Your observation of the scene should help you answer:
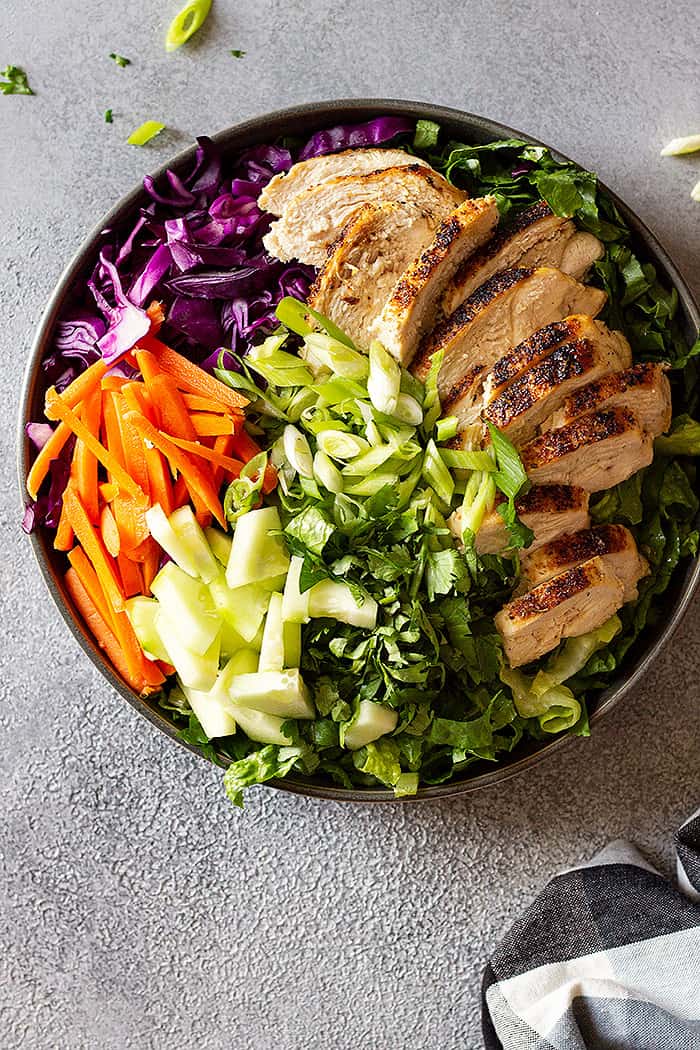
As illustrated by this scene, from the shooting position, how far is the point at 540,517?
2.28 metres

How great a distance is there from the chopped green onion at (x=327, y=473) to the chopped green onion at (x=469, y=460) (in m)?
0.25

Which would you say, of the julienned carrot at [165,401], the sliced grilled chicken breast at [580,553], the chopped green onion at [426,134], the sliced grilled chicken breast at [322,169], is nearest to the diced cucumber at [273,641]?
the julienned carrot at [165,401]

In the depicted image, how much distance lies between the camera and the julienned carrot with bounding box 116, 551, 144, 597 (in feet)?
8.07

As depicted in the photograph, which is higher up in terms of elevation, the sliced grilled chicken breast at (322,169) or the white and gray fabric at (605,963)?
the sliced grilled chicken breast at (322,169)

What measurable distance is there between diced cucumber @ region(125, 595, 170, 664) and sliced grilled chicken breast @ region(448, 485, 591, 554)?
75cm

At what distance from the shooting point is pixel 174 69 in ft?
9.05

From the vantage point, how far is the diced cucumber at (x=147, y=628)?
241cm

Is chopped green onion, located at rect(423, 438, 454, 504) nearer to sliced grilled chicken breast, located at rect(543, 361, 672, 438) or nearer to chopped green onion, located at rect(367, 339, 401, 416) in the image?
chopped green onion, located at rect(367, 339, 401, 416)

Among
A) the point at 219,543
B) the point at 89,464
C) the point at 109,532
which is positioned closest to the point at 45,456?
the point at 89,464

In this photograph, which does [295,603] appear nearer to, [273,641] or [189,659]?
[273,641]

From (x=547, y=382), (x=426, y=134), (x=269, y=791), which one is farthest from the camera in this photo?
(x=269, y=791)

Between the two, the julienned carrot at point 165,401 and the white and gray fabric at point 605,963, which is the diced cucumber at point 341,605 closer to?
the julienned carrot at point 165,401

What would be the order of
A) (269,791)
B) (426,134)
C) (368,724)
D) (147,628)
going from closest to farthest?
(368,724) → (147,628) → (426,134) → (269,791)

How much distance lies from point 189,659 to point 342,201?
1.17 meters
